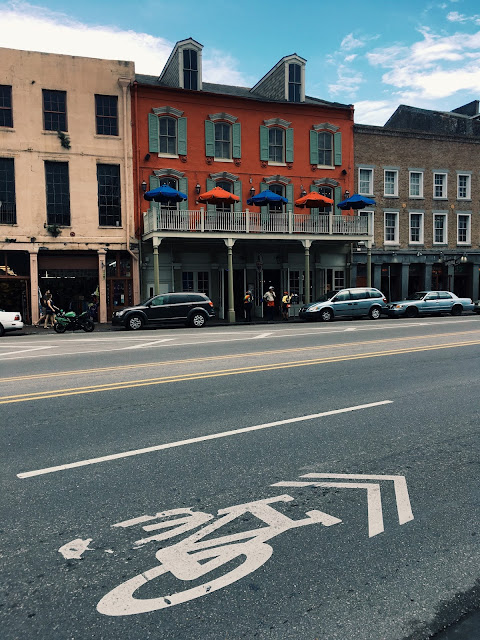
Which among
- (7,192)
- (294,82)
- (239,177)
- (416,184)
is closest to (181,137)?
(239,177)

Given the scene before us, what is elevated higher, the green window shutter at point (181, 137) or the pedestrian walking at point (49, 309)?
the green window shutter at point (181, 137)

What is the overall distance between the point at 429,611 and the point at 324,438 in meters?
2.60

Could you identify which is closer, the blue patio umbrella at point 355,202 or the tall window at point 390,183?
the blue patio umbrella at point 355,202

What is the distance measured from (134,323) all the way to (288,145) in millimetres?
14155

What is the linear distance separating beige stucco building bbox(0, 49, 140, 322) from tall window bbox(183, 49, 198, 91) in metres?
3.03

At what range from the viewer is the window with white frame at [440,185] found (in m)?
32.2

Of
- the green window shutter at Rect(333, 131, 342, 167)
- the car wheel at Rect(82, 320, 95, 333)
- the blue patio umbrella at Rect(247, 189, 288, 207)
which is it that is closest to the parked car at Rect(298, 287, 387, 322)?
the blue patio umbrella at Rect(247, 189, 288, 207)

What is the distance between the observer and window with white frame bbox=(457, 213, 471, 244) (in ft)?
108

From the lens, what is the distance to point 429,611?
2.69m

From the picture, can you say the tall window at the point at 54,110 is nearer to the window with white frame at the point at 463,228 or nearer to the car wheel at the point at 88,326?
the car wheel at the point at 88,326

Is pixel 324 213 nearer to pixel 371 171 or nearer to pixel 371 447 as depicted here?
pixel 371 171

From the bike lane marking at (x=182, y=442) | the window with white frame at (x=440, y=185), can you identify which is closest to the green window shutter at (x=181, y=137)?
the window with white frame at (x=440, y=185)

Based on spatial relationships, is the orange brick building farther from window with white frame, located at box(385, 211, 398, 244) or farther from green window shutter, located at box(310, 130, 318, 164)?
window with white frame, located at box(385, 211, 398, 244)

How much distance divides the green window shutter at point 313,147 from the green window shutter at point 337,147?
1.25 meters
